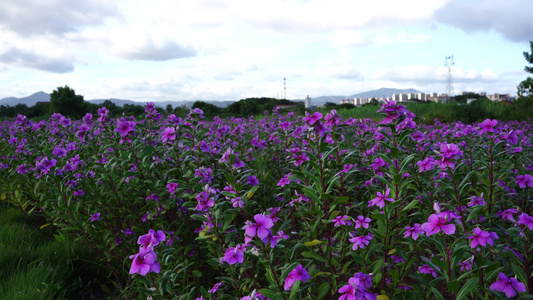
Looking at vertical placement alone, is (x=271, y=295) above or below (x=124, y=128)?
below

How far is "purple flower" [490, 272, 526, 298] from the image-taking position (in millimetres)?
1491

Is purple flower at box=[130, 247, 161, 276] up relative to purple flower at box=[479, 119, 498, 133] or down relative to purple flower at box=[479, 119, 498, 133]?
down

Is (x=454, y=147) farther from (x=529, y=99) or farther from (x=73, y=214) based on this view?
(x=529, y=99)

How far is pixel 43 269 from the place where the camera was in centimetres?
300

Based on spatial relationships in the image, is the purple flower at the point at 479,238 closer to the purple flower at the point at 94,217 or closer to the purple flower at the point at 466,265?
the purple flower at the point at 466,265

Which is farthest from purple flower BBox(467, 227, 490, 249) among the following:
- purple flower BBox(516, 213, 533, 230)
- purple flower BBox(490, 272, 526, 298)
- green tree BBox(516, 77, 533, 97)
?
green tree BBox(516, 77, 533, 97)

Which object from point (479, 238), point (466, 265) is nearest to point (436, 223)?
point (479, 238)

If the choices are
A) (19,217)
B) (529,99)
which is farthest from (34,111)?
(529,99)

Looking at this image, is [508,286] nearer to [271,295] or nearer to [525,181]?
[271,295]

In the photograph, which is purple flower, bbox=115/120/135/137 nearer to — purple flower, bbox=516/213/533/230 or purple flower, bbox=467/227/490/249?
purple flower, bbox=467/227/490/249

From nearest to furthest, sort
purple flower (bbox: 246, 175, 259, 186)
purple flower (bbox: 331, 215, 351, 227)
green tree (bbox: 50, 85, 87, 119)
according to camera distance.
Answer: purple flower (bbox: 331, 215, 351, 227) → purple flower (bbox: 246, 175, 259, 186) → green tree (bbox: 50, 85, 87, 119)

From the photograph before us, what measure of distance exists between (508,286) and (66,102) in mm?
49247

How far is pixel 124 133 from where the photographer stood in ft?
9.27

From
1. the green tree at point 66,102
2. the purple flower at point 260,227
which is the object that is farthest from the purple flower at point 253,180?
the green tree at point 66,102
